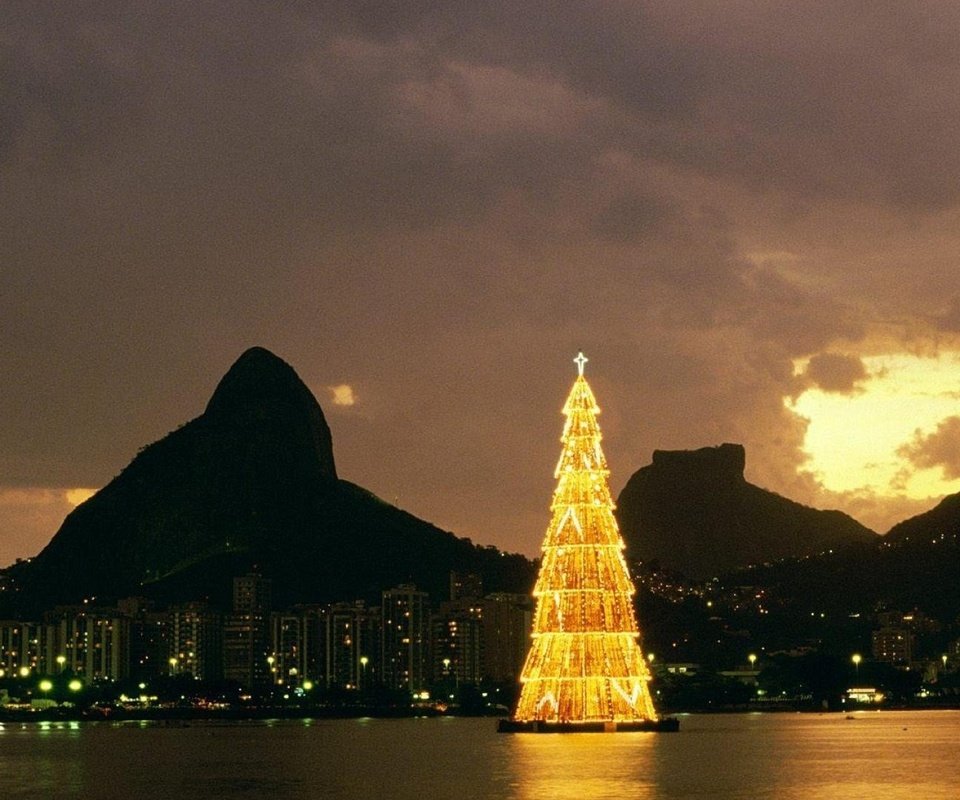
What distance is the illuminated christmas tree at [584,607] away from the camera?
287ft

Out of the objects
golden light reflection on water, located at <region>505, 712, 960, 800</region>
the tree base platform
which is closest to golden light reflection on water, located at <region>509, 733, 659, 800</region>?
golden light reflection on water, located at <region>505, 712, 960, 800</region>

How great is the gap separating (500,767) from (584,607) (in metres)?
8.47

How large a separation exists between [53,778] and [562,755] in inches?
963

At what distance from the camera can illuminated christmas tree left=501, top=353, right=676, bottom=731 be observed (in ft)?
287

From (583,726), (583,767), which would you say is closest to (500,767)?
(583,726)

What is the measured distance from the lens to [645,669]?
301ft

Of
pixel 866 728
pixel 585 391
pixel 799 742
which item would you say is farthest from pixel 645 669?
pixel 866 728

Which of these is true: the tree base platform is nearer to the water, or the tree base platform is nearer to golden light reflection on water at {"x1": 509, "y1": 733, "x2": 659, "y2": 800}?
golden light reflection on water at {"x1": 509, "y1": 733, "x2": 659, "y2": 800}

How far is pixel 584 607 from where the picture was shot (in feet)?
287

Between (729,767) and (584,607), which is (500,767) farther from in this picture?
(729,767)

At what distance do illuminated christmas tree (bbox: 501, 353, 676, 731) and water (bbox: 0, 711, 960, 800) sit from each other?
2.22 m

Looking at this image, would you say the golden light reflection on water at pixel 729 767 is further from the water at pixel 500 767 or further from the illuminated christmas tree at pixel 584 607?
the illuminated christmas tree at pixel 584 607

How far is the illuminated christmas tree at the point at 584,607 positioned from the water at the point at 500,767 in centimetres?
222

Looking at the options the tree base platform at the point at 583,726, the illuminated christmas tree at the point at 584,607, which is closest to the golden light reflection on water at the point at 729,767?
the tree base platform at the point at 583,726
